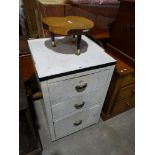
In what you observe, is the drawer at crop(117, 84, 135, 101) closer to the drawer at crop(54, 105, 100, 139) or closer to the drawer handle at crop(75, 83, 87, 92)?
the drawer at crop(54, 105, 100, 139)

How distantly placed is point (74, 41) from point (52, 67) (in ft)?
1.20

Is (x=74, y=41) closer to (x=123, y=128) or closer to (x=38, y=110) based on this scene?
(x=38, y=110)

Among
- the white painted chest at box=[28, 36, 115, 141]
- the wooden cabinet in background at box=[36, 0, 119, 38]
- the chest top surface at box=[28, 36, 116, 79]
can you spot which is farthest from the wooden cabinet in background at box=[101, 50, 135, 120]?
the wooden cabinet in background at box=[36, 0, 119, 38]

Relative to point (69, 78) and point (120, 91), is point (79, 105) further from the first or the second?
point (120, 91)

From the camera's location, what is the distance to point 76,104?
95 cm

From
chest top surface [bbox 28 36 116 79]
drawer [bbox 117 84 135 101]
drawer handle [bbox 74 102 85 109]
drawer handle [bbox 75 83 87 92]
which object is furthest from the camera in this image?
drawer [bbox 117 84 135 101]

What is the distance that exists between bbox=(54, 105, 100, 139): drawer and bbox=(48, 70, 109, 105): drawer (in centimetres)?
26

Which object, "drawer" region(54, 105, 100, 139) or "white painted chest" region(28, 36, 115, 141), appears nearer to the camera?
"white painted chest" region(28, 36, 115, 141)

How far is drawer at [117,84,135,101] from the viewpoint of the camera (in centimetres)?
118

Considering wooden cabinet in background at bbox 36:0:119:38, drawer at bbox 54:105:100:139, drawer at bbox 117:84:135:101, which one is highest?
wooden cabinet in background at bbox 36:0:119:38

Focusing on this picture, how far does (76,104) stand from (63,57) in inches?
13.9

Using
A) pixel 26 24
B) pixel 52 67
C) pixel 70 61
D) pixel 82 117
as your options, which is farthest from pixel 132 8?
pixel 26 24

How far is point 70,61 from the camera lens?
791 mm

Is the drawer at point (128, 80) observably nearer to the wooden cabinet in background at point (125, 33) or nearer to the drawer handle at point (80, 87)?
the wooden cabinet in background at point (125, 33)
